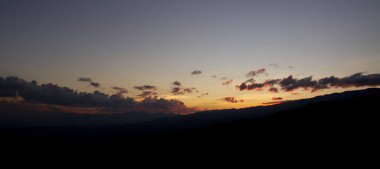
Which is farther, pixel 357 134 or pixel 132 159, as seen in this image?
pixel 132 159

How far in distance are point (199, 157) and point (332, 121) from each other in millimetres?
56540

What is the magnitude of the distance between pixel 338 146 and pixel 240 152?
30840 millimetres

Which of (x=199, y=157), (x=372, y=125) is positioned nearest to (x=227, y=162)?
(x=199, y=157)

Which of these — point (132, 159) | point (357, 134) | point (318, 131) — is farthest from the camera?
point (132, 159)

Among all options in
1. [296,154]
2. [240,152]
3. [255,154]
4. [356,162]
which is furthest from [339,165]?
[240,152]

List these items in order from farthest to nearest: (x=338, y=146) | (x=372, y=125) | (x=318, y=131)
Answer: (x=318, y=131) < (x=372, y=125) < (x=338, y=146)

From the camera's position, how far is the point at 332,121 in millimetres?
113062

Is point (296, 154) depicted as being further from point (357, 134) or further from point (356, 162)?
point (357, 134)

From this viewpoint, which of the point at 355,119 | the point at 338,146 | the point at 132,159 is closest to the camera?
the point at 338,146

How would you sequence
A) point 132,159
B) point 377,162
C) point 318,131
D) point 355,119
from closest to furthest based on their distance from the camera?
point 377,162, point 318,131, point 355,119, point 132,159

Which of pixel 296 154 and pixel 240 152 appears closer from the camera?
pixel 296 154

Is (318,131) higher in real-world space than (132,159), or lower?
higher

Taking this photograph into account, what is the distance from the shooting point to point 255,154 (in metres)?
88.5

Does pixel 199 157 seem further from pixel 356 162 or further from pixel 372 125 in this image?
pixel 372 125
